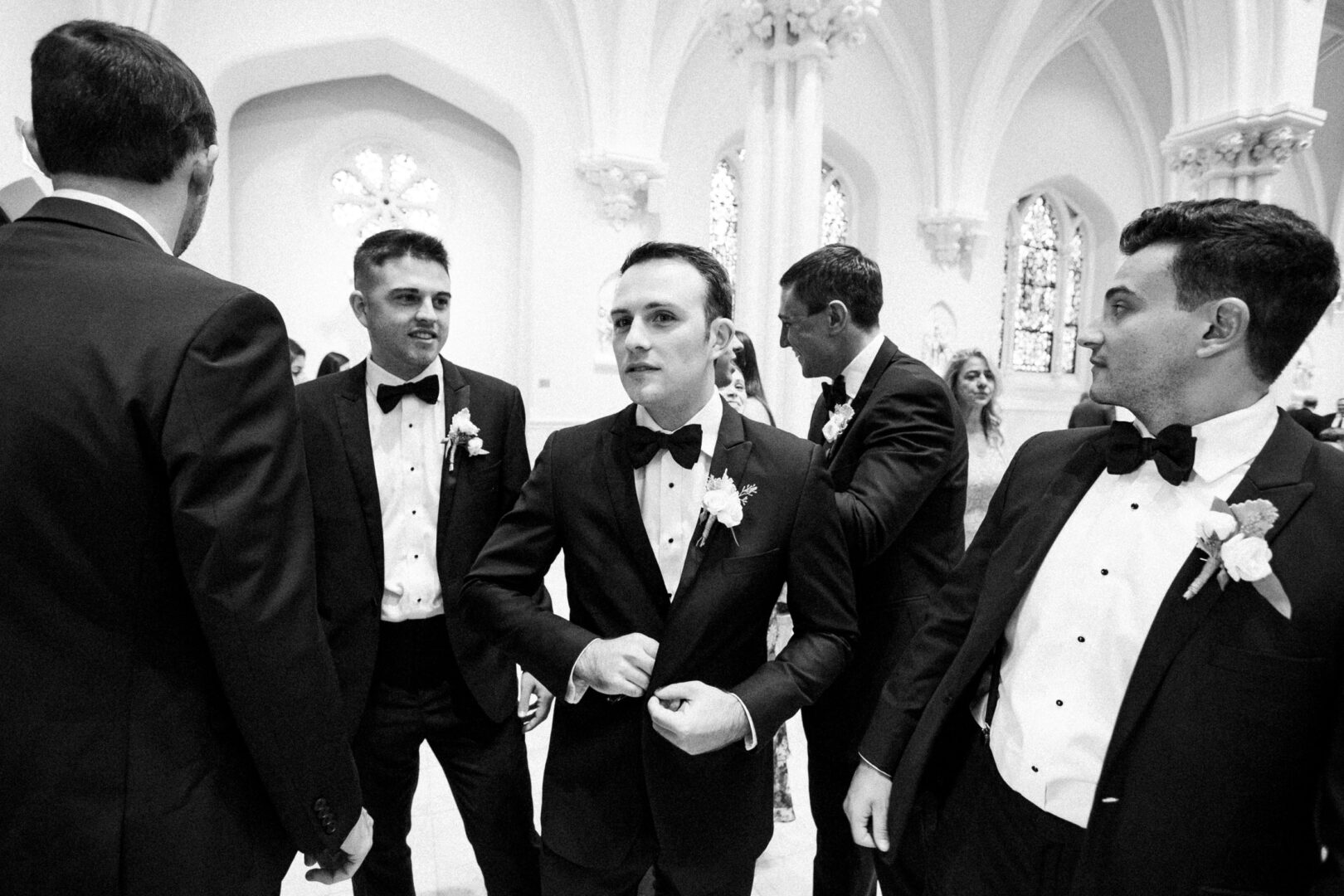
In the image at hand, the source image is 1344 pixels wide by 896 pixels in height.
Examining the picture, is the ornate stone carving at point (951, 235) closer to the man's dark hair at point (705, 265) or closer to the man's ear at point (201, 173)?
the man's dark hair at point (705, 265)

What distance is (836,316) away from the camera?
2.56m

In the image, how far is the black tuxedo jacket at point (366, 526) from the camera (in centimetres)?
220

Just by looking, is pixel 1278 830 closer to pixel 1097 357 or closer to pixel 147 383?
pixel 1097 357

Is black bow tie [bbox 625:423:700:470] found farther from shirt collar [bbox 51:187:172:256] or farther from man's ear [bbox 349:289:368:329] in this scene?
man's ear [bbox 349:289:368:329]

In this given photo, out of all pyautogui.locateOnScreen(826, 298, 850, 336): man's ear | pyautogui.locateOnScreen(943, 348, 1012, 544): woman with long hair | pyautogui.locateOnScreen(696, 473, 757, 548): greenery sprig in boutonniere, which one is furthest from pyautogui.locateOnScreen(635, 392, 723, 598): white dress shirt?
pyautogui.locateOnScreen(943, 348, 1012, 544): woman with long hair

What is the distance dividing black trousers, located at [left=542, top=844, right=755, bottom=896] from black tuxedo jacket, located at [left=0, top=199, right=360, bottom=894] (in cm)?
64

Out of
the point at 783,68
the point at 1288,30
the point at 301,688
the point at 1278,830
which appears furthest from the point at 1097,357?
the point at 1288,30

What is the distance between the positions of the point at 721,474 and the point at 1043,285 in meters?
15.5

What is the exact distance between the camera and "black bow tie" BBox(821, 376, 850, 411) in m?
2.67

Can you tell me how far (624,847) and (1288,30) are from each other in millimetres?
10998

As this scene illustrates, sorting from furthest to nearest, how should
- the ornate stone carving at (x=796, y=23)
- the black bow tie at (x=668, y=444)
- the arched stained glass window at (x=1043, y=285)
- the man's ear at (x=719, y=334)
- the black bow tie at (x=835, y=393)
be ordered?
the arched stained glass window at (x=1043, y=285) < the ornate stone carving at (x=796, y=23) < the black bow tie at (x=835, y=393) < the man's ear at (x=719, y=334) < the black bow tie at (x=668, y=444)

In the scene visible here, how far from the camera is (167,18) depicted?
325 inches

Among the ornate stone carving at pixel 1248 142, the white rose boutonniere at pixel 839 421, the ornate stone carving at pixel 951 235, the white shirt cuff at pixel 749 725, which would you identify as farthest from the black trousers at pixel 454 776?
the ornate stone carving at pixel 951 235

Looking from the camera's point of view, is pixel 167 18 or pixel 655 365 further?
pixel 167 18
